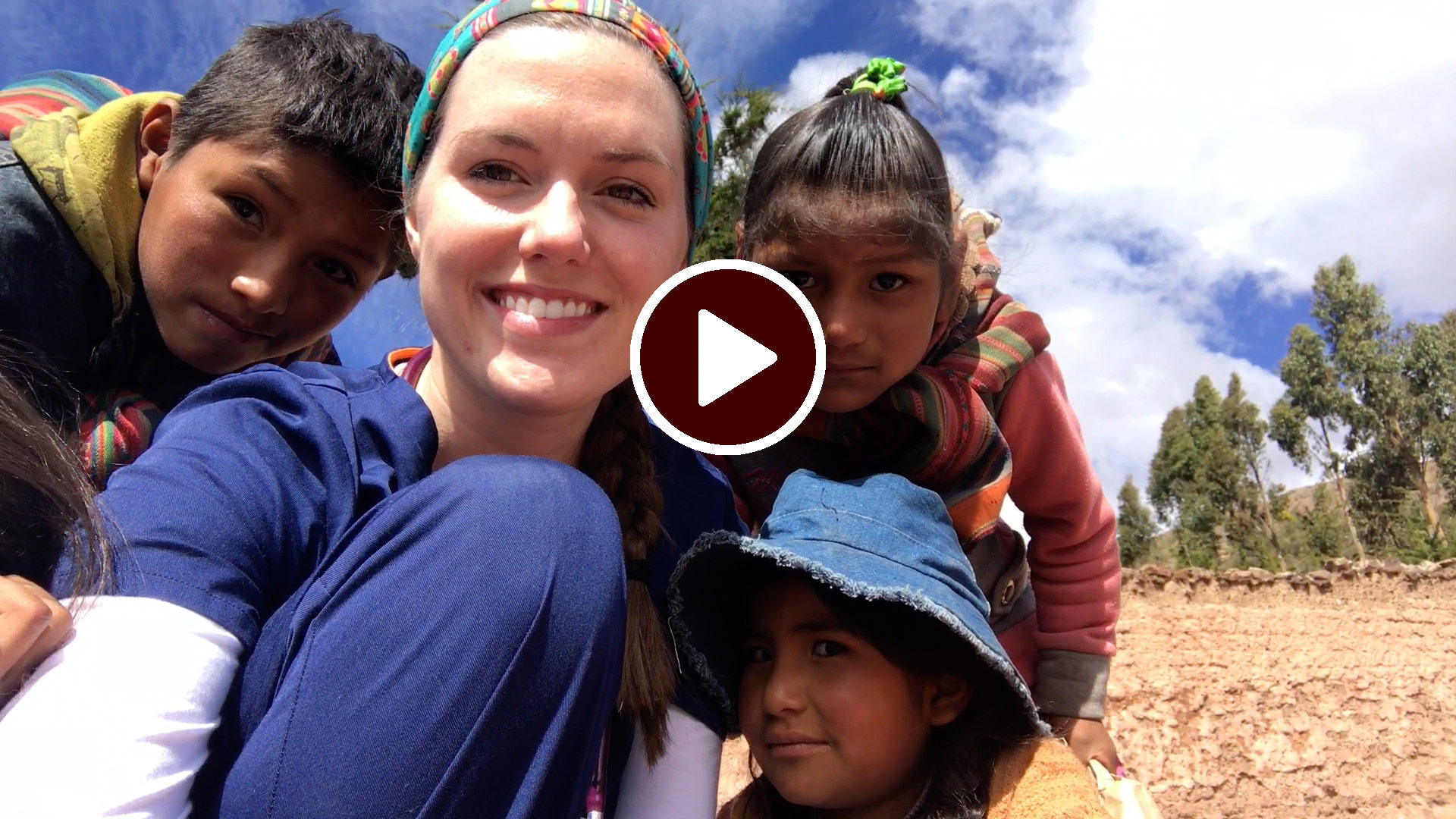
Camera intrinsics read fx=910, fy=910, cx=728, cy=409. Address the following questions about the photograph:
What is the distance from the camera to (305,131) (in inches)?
56.2

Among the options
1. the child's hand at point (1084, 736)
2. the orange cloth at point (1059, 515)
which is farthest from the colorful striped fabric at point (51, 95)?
the child's hand at point (1084, 736)

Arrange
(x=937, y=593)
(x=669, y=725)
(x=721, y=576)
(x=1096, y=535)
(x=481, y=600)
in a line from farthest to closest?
(x=1096, y=535) → (x=721, y=576) → (x=937, y=593) → (x=669, y=725) → (x=481, y=600)

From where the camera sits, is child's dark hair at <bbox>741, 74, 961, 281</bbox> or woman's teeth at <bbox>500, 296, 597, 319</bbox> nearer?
woman's teeth at <bbox>500, 296, 597, 319</bbox>

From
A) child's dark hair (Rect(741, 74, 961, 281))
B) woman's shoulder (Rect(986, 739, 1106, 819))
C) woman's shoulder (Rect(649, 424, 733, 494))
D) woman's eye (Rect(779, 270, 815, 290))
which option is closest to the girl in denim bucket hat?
woman's shoulder (Rect(986, 739, 1106, 819))

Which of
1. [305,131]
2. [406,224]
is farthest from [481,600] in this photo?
[305,131]

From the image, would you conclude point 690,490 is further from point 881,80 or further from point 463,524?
point 881,80

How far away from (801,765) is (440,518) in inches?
33.9

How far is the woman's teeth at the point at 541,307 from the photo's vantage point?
1.08 meters

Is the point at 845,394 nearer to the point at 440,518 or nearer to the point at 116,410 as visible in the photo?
the point at 440,518

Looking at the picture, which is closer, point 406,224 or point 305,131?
point 406,224

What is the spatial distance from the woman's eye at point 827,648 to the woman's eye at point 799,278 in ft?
1.96

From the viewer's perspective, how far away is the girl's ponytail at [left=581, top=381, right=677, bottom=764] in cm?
115

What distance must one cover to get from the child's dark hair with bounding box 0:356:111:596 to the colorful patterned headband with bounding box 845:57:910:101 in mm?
1416

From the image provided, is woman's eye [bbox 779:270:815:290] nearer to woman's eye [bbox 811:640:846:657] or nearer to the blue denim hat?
the blue denim hat
